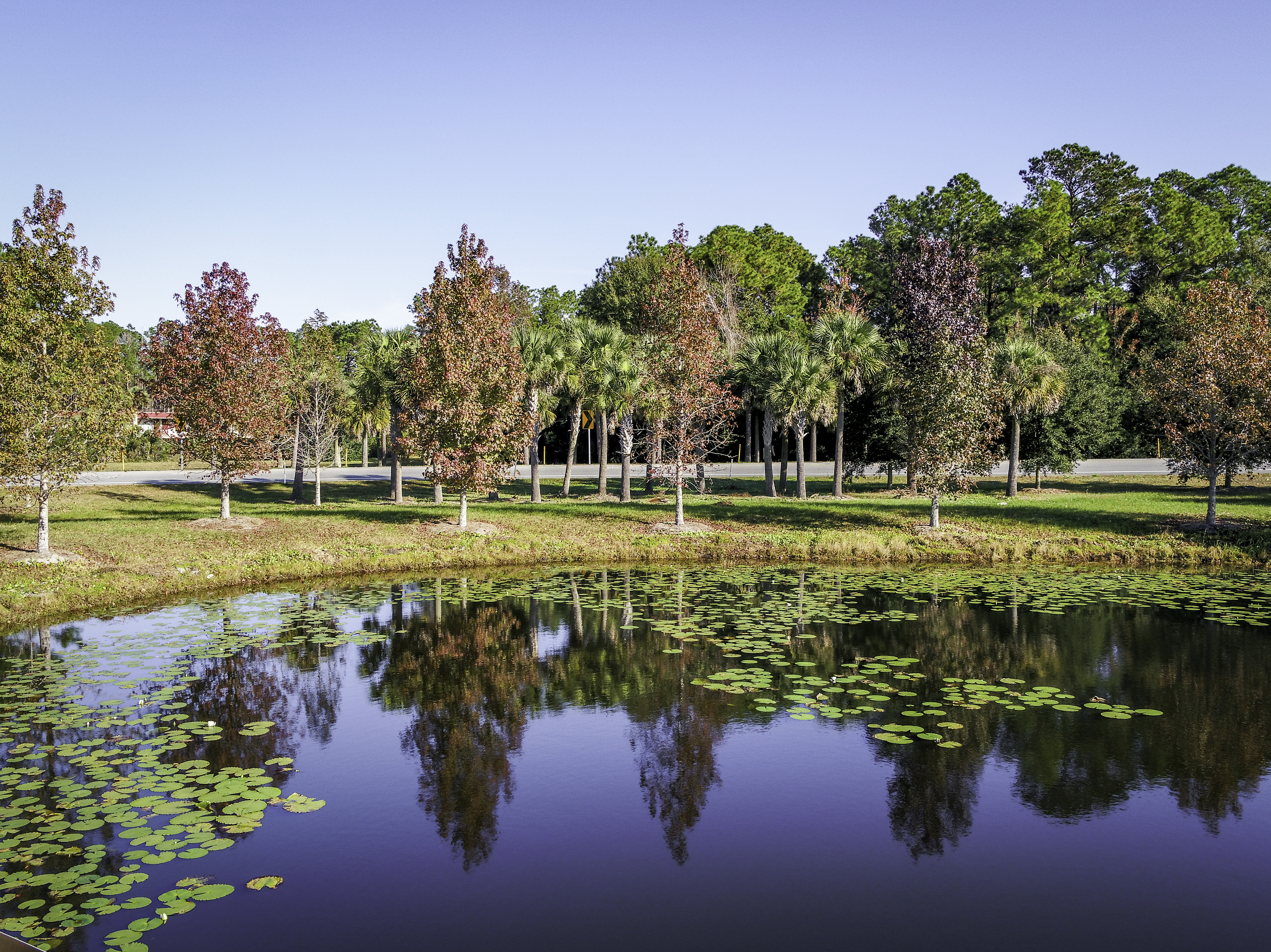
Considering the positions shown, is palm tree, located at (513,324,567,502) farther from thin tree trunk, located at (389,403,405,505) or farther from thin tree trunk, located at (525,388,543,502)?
thin tree trunk, located at (389,403,405,505)

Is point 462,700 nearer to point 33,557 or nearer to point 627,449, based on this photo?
point 33,557

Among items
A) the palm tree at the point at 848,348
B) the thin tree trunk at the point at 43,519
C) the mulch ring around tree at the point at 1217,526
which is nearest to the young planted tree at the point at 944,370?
the mulch ring around tree at the point at 1217,526

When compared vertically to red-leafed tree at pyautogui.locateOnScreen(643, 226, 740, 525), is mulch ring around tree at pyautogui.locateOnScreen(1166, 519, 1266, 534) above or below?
below

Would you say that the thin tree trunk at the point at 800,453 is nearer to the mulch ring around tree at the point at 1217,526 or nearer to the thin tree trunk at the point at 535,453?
the thin tree trunk at the point at 535,453

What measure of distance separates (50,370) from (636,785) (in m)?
17.8

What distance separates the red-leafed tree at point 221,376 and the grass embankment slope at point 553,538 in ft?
7.73

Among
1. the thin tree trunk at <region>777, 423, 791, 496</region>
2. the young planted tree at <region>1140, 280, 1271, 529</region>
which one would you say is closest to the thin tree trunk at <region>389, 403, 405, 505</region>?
the thin tree trunk at <region>777, 423, 791, 496</region>

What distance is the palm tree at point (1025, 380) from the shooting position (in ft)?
117

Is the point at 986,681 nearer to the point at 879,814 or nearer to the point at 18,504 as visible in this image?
the point at 879,814

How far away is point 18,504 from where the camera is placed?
27.7 m

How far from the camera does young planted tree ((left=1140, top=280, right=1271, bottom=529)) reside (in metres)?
25.7

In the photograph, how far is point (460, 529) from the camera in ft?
89.0

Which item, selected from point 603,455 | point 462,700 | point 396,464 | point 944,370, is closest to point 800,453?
point 603,455

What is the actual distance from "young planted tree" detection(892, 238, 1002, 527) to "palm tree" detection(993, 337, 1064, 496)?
835 cm
